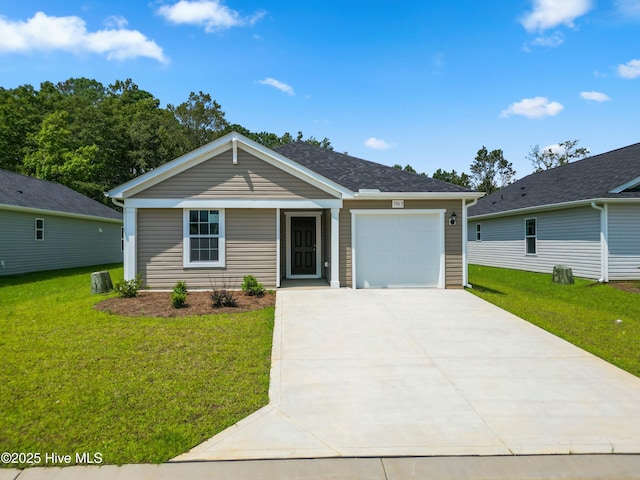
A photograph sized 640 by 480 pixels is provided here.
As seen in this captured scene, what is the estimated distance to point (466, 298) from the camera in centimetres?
953

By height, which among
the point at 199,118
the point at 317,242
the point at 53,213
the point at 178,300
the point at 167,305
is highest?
the point at 199,118

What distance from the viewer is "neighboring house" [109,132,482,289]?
1036 cm

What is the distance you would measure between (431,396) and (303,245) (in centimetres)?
922

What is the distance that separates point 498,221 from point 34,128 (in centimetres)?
3693

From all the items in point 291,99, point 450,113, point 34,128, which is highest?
point 34,128

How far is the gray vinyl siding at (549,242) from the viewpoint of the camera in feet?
43.5

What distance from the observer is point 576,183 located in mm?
15562

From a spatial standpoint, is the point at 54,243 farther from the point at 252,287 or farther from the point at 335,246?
the point at 335,246

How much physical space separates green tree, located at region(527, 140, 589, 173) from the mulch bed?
1738 inches

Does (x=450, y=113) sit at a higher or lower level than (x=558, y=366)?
higher

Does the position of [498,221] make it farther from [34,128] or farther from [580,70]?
[34,128]

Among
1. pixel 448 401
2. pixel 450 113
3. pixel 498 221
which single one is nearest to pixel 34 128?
pixel 450 113

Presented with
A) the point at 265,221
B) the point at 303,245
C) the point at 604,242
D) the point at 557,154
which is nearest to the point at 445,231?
the point at 303,245

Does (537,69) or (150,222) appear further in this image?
(537,69)
